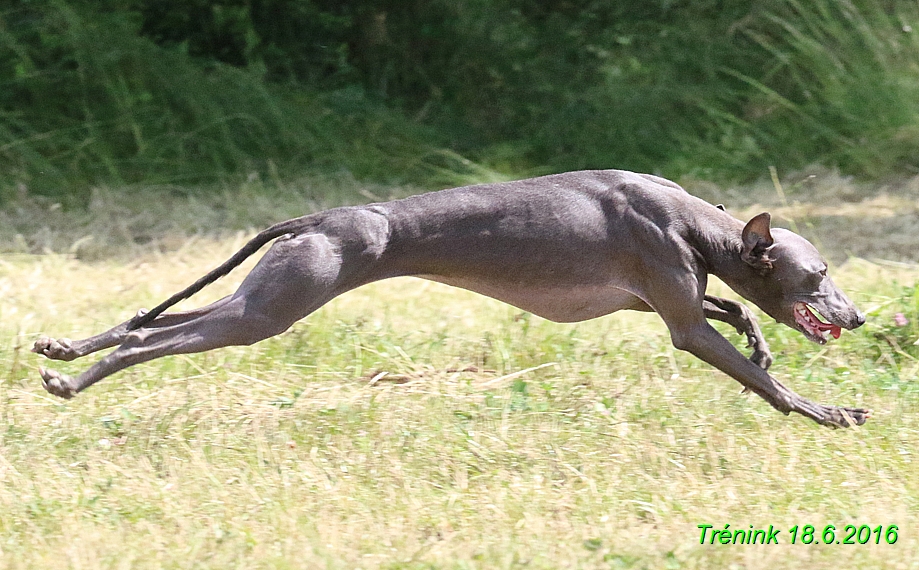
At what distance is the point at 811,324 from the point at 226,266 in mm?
2093

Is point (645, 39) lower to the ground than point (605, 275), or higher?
lower

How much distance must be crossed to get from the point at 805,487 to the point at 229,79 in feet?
23.3

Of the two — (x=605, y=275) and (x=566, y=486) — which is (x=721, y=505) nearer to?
(x=566, y=486)

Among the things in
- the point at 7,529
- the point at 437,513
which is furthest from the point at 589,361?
the point at 7,529

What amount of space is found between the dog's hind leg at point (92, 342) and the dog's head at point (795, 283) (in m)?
1.86

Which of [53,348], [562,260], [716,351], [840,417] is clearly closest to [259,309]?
[53,348]

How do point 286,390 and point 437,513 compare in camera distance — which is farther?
point 286,390

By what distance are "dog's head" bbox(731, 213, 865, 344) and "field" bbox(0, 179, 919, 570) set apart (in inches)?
16.9

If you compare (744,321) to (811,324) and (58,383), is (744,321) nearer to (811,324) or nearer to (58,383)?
(811,324)

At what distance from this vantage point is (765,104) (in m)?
9.86

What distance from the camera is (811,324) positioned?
14.4 feet

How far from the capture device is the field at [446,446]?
3566mm

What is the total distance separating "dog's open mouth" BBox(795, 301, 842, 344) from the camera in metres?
4.38

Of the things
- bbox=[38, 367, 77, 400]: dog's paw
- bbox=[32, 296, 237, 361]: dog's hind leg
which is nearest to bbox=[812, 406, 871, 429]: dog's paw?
bbox=[32, 296, 237, 361]: dog's hind leg
